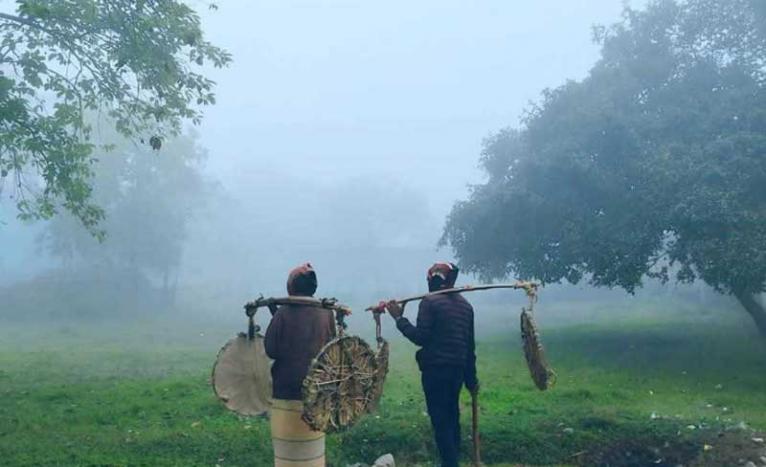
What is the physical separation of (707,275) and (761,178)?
292cm

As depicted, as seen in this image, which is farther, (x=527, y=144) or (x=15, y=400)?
(x=527, y=144)

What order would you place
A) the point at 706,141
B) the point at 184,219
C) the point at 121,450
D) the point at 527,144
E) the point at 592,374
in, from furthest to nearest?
the point at 184,219 < the point at 527,144 < the point at 706,141 < the point at 592,374 < the point at 121,450

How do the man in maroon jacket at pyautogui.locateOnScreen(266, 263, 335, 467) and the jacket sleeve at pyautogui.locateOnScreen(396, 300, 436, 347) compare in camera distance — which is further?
the jacket sleeve at pyautogui.locateOnScreen(396, 300, 436, 347)

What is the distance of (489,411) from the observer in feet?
39.9

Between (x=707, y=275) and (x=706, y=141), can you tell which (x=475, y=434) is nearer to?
(x=707, y=275)

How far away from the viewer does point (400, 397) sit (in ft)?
44.5

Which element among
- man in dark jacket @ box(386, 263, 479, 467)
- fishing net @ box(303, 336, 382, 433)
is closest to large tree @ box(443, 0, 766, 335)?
man in dark jacket @ box(386, 263, 479, 467)

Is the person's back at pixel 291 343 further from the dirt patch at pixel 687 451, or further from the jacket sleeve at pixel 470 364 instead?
the dirt patch at pixel 687 451

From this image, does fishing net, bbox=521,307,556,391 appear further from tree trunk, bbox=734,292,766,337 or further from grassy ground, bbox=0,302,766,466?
tree trunk, bbox=734,292,766,337

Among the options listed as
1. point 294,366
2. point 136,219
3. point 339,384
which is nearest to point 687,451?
point 339,384

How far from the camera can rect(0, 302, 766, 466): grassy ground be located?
400 inches

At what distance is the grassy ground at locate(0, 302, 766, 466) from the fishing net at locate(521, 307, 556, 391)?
8.58ft

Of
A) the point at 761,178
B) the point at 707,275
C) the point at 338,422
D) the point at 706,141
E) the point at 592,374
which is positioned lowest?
the point at 592,374

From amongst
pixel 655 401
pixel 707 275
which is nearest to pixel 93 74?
pixel 655 401
